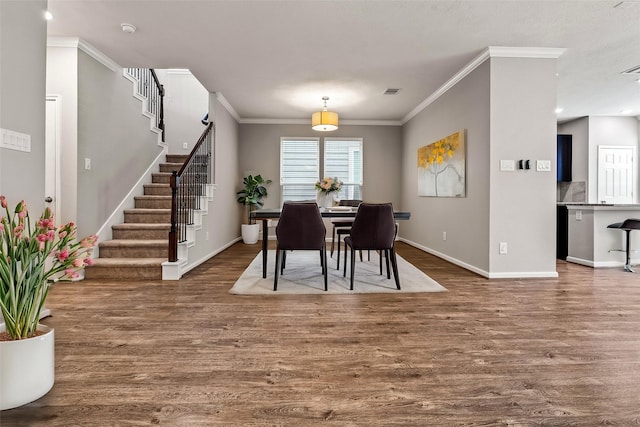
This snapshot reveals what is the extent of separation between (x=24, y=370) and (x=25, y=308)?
251 millimetres

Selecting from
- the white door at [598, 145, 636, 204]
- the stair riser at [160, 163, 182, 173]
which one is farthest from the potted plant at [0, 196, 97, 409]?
the white door at [598, 145, 636, 204]

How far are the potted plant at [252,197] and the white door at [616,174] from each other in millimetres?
6735

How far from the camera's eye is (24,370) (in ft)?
4.78

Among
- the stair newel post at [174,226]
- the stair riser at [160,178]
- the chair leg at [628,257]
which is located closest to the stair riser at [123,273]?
the stair newel post at [174,226]

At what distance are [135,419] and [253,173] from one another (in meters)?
6.55

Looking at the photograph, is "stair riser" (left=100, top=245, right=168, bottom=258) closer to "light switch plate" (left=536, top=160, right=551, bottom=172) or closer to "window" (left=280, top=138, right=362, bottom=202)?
"window" (left=280, top=138, right=362, bottom=202)

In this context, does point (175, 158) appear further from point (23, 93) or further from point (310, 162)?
point (23, 93)

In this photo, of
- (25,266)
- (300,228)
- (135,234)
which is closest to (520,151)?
(300,228)

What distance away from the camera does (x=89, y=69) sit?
160 inches

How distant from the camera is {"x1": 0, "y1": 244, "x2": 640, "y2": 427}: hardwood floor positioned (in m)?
1.44

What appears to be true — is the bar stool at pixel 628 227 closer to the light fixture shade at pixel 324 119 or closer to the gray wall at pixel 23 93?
the light fixture shade at pixel 324 119

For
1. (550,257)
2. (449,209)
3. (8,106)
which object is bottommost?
(550,257)

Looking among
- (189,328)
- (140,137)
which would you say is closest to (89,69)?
(140,137)

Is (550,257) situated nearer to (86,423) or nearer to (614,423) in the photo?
(614,423)
